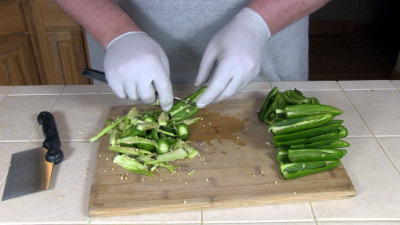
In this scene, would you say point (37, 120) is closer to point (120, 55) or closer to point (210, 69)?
point (120, 55)

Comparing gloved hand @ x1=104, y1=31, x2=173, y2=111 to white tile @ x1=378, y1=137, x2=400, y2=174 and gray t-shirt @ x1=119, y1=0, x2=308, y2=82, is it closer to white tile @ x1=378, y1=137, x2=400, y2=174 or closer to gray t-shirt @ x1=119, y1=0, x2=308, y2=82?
gray t-shirt @ x1=119, y1=0, x2=308, y2=82

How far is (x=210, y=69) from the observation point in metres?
1.23

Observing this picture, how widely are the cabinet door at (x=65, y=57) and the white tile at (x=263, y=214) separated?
1962 mm

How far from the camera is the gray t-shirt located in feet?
4.65

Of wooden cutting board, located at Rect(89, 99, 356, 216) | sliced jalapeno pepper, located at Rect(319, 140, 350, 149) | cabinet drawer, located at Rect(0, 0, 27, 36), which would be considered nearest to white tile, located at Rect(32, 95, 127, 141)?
wooden cutting board, located at Rect(89, 99, 356, 216)

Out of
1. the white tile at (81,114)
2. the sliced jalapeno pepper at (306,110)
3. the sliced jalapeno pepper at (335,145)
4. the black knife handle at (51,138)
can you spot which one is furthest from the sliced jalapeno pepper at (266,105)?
the black knife handle at (51,138)

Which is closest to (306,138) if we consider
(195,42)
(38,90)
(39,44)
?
(195,42)

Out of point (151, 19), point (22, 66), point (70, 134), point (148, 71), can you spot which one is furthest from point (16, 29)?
point (148, 71)

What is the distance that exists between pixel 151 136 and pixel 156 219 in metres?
0.32

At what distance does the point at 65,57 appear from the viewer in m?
2.55

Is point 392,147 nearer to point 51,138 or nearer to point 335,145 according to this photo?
point 335,145

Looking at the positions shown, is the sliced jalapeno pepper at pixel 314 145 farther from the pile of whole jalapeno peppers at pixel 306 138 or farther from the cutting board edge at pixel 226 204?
the cutting board edge at pixel 226 204

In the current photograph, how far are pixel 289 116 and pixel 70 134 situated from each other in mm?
711

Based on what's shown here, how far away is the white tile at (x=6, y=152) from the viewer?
103 centimetres
